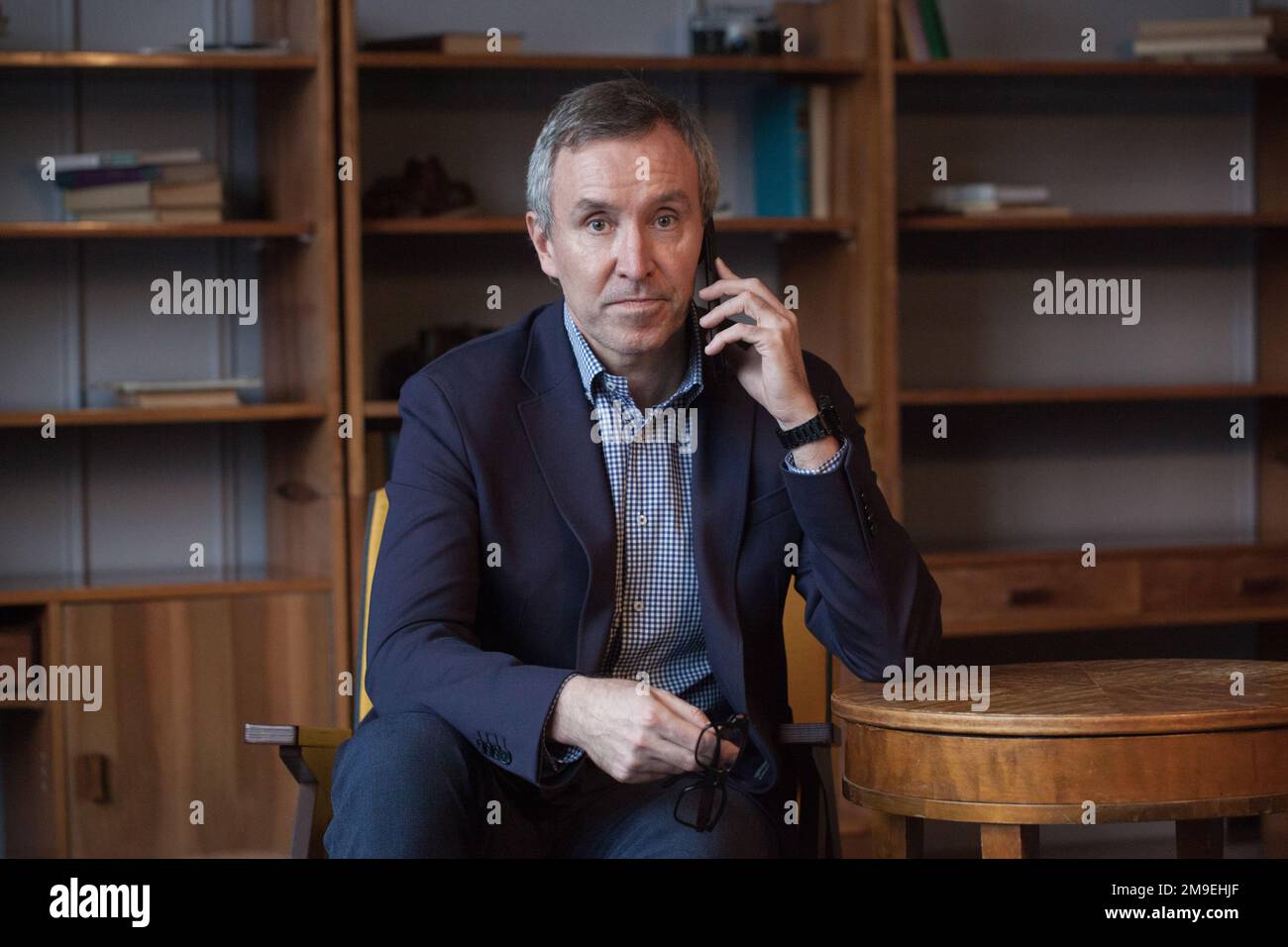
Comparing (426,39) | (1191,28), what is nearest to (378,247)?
(426,39)

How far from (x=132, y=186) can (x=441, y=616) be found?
6.79 ft

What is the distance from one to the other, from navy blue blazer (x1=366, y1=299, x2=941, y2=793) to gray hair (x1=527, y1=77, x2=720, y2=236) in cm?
23

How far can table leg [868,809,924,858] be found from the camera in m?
1.84

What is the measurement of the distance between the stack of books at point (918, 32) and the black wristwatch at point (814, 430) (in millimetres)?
2137

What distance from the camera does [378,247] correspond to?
12.6 feet

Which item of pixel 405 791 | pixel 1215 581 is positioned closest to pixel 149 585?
pixel 405 791

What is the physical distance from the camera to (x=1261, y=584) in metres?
3.79

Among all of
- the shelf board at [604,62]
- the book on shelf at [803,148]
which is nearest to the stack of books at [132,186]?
the shelf board at [604,62]

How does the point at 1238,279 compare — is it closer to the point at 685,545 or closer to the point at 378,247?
the point at 378,247

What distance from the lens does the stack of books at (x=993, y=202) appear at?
3.77 meters

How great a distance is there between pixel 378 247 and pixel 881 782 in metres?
2.51

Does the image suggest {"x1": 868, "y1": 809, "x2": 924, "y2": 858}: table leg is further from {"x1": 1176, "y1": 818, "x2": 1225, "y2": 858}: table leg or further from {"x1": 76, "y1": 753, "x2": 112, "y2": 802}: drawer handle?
{"x1": 76, "y1": 753, "x2": 112, "y2": 802}: drawer handle

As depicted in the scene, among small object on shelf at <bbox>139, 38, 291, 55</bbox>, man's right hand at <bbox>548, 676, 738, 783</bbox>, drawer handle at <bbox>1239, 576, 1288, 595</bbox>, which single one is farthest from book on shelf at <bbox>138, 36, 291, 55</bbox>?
drawer handle at <bbox>1239, 576, 1288, 595</bbox>
